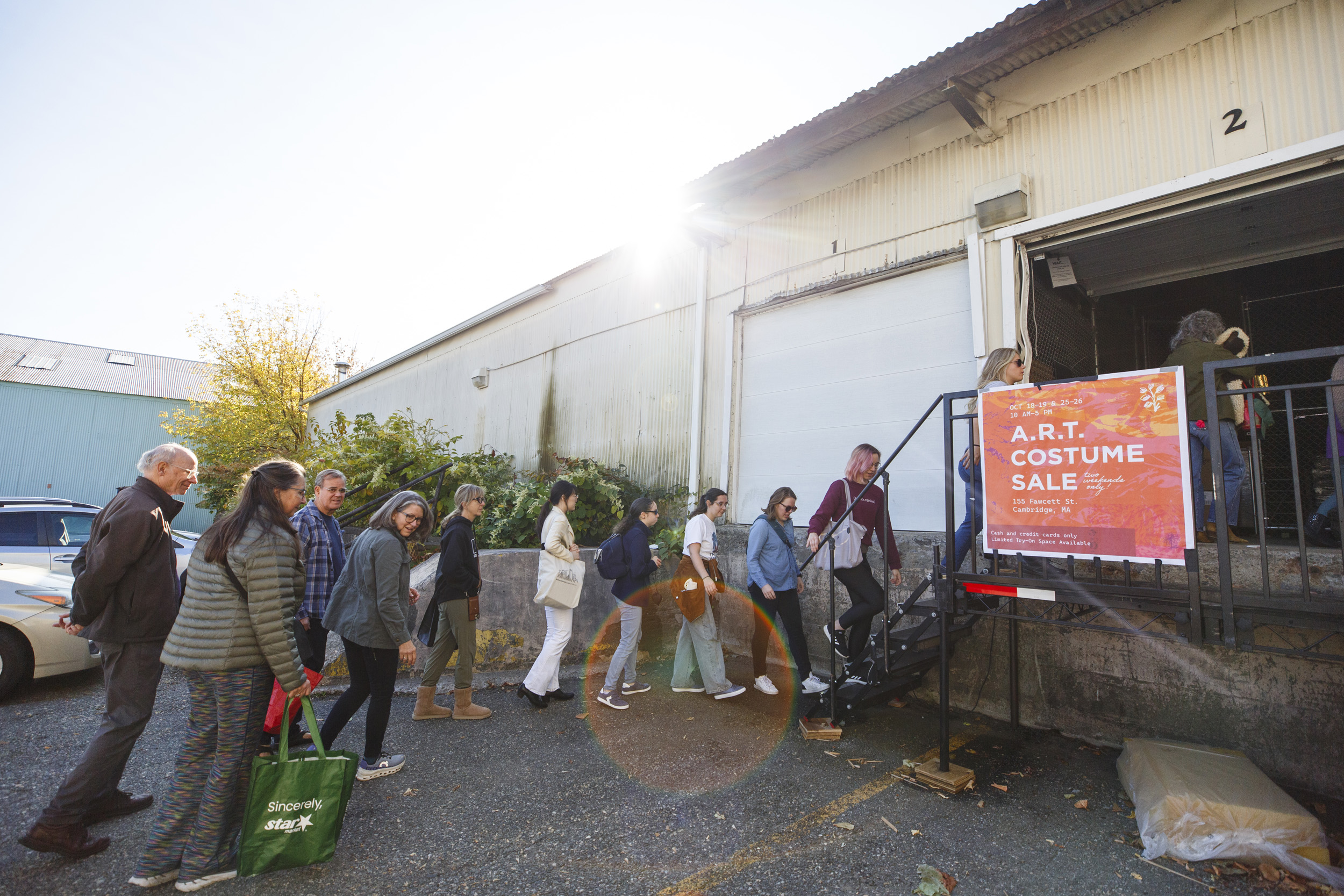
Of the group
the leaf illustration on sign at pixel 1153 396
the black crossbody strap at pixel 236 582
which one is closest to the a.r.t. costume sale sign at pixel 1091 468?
the leaf illustration on sign at pixel 1153 396

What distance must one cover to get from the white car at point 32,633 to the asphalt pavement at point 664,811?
0.88 feet

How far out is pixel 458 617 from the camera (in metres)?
4.62

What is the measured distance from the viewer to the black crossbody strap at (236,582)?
268 cm

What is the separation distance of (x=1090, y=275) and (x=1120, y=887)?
18.9 ft

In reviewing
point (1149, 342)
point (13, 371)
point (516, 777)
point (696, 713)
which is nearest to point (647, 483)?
point (696, 713)

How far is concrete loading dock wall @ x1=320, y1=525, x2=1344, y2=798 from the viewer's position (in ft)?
11.8

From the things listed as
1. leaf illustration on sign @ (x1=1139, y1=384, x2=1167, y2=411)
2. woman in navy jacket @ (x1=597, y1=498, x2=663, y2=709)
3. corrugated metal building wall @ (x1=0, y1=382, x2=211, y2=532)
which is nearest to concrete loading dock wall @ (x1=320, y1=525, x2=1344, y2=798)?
woman in navy jacket @ (x1=597, y1=498, x2=663, y2=709)

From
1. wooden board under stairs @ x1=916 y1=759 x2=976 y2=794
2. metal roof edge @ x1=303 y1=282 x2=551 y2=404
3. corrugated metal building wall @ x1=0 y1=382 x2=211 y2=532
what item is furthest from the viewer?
corrugated metal building wall @ x1=0 y1=382 x2=211 y2=532

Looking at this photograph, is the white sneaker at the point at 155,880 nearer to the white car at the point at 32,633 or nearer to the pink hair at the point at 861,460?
the white car at the point at 32,633

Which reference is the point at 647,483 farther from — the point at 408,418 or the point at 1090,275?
the point at 408,418

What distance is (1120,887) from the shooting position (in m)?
2.69

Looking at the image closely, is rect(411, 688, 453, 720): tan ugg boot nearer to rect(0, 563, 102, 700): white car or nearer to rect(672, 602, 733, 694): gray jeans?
rect(672, 602, 733, 694): gray jeans

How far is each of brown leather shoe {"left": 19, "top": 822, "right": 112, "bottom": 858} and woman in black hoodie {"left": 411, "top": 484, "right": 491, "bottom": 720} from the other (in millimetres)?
1975

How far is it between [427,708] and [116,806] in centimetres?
179
